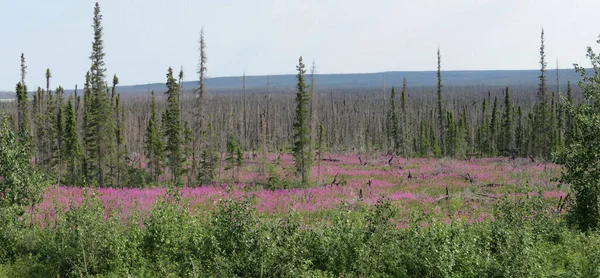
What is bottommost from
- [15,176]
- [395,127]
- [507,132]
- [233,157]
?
[233,157]

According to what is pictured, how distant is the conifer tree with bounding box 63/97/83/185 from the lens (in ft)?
130

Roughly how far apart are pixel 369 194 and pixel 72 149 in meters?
25.5

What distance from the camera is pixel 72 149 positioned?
4044 centimetres

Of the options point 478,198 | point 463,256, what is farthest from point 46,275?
point 478,198

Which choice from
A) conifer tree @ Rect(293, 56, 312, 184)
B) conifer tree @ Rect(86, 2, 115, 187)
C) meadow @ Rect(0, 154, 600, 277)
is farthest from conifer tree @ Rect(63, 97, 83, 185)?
meadow @ Rect(0, 154, 600, 277)

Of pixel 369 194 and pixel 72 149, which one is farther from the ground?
pixel 72 149

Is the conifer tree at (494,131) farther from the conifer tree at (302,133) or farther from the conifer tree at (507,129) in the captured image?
the conifer tree at (302,133)

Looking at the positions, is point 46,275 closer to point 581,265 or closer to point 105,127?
point 581,265

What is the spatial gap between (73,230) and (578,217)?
1675cm

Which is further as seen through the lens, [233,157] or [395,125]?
[395,125]

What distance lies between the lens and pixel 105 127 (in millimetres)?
39469

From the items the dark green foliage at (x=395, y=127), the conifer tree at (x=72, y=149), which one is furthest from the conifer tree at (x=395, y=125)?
the conifer tree at (x=72, y=149)

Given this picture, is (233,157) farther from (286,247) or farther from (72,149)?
(286,247)

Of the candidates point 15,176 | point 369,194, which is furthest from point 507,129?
point 15,176
